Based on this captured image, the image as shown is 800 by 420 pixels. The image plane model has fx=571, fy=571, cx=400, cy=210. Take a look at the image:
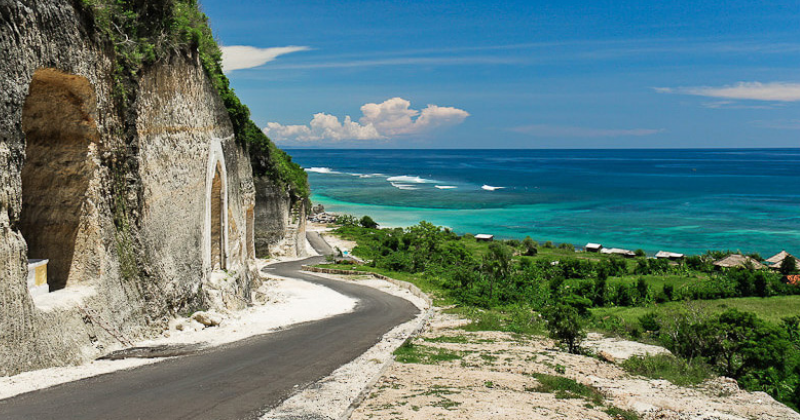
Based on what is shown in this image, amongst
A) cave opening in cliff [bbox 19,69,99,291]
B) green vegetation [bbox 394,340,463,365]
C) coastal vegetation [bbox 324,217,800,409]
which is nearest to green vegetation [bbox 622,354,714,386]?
coastal vegetation [bbox 324,217,800,409]

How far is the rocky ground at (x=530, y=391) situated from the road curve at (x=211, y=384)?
196cm

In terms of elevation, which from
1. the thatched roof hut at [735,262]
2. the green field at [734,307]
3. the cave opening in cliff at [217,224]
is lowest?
the green field at [734,307]

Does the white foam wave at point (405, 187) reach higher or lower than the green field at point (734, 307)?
higher

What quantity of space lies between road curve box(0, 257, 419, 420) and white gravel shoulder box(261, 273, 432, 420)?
0.94ft

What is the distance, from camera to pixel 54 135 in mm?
13172

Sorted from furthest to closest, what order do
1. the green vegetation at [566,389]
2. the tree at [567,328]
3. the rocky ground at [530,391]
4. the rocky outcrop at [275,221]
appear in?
the rocky outcrop at [275,221]
the tree at [567,328]
the green vegetation at [566,389]
the rocky ground at [530,391]

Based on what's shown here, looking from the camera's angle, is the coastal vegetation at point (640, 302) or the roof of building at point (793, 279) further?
the roof of building at point (793, 279)

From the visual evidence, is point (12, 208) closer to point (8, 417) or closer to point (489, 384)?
point (8, 417)

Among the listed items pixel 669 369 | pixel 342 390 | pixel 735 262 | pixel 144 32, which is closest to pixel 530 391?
pixel 342 390

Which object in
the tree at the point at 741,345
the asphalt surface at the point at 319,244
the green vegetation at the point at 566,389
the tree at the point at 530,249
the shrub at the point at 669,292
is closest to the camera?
the green vegetation at the point at 566,389

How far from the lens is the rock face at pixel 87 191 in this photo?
10688 mm

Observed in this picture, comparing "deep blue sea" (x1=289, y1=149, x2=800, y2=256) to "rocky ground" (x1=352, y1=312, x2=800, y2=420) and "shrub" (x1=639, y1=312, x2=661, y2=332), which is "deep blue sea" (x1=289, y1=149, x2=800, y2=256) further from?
"rocky ground" (x1=352, y1=312, x2=800, y2=420)

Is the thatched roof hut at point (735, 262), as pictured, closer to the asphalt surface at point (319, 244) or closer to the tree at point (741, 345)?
the tree at point (741, 345)

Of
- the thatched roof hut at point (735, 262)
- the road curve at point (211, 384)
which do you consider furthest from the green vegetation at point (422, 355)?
the thatched roof hut at point (735, 262)
